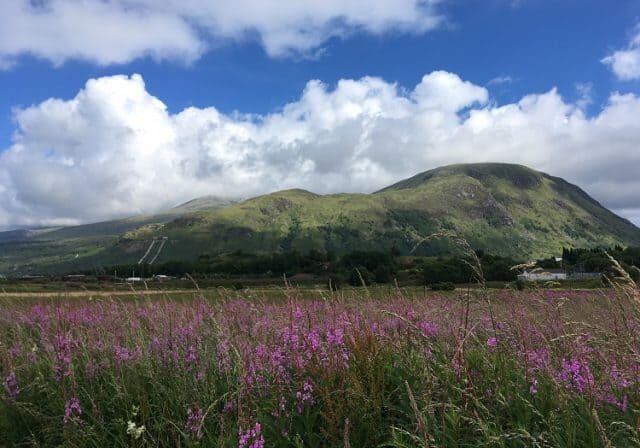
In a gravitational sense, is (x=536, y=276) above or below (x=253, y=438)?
above

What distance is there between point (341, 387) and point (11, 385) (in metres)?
5.07

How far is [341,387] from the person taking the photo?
4.76 m

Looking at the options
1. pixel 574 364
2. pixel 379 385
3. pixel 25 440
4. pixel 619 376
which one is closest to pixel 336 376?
pixel 379 385

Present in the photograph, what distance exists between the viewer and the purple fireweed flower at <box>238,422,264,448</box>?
3835 millimetres

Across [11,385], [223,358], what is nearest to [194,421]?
[223,358]

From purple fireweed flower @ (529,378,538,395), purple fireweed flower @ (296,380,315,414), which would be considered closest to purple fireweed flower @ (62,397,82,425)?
purple fireweed flower @ (296,380,315,414)

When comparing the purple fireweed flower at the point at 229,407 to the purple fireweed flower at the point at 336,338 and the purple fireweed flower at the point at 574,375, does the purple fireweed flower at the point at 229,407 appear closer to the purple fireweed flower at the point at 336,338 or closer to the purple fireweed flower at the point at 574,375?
the purple fireweed flower at the point at 336,338

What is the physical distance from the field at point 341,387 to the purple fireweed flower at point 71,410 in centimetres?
3

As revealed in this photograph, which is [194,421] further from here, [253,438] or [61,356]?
[61,356]

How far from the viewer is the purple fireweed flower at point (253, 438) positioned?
3.83 m

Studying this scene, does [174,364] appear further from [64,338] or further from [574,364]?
[574,364]

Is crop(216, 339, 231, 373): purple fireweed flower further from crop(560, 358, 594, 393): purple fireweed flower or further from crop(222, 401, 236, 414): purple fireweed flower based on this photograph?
crop(560, 358, 594, 393): purple fireweed flower

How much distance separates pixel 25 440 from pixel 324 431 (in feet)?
13.4

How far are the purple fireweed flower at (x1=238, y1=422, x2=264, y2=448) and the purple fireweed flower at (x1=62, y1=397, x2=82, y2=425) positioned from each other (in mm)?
2467
